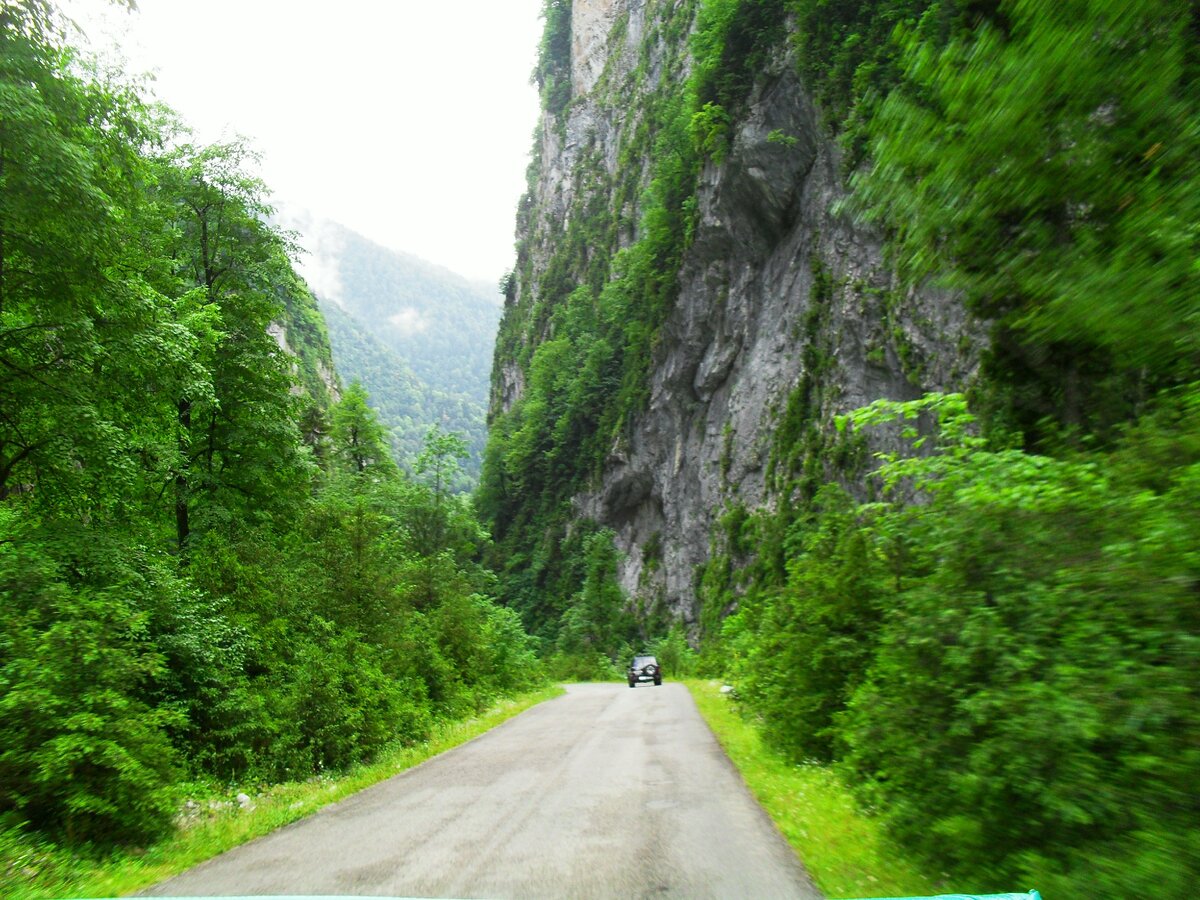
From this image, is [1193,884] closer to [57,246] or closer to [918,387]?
[57,246]

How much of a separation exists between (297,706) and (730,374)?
32075 millimetres

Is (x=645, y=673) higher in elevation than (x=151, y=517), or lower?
lower

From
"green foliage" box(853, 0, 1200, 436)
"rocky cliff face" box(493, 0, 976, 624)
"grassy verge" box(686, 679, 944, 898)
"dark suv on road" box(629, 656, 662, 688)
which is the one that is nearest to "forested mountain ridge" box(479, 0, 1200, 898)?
"green foliage" box(853, 0, 1200, 436)

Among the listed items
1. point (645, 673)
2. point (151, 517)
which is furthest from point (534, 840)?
point (645, 673)

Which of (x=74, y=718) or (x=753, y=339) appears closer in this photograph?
A: (x=74, y=718)

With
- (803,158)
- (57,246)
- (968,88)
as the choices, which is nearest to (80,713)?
(57,246)

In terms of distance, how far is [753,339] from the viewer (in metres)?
36.8

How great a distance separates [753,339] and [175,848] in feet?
111

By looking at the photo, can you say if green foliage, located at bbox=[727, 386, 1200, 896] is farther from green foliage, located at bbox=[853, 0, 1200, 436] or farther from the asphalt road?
the asphalt road

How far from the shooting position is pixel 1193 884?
3.09 m

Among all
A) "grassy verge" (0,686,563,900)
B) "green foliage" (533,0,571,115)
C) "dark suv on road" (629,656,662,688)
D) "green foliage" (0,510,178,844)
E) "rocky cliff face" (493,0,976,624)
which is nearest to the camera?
"grassy verge" (0,686,563,900)

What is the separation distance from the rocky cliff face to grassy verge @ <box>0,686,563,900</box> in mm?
17792

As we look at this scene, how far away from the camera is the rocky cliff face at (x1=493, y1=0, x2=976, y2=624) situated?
82.3 feet

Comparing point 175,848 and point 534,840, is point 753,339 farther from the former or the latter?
point 175,848
